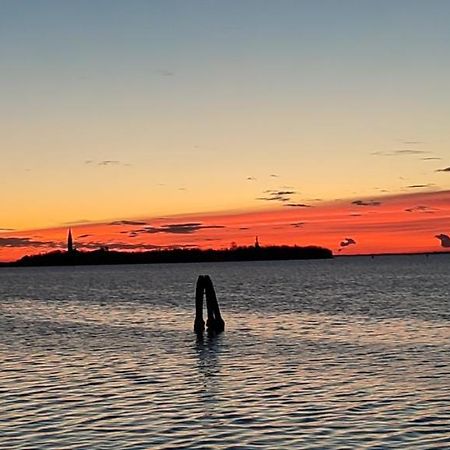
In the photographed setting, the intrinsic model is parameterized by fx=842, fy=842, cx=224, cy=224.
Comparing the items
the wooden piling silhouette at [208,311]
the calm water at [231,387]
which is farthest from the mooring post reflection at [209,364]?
the wooden piling silhouette at [208,311]

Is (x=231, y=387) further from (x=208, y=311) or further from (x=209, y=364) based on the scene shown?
(x=208, y=311)

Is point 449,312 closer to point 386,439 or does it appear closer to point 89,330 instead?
point 89,330

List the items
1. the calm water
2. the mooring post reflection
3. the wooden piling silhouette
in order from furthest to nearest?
1. the wooden piling silhouette
2. the mooring post reflection
3. the calm water

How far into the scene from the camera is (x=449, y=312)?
62.1 metres

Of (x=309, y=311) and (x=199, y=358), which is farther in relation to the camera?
(x=309, y=311)

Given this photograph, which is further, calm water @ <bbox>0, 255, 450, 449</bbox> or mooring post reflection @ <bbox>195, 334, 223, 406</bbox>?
mooring post reflection @ <bbox>195, 334, 223, 406</bbox>

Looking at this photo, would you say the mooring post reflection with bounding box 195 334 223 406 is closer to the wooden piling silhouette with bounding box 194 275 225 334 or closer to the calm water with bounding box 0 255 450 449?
the calm water with bounding box 0 255 450 449

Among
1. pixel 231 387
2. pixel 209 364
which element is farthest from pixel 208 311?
pixel 231 387

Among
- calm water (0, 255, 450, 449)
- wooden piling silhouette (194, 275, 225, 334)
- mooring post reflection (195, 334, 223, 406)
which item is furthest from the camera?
wooden piling silhouette (194, 275, 225, 334)

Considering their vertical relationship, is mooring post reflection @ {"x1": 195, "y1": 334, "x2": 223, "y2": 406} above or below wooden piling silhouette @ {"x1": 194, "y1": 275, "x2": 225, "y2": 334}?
below

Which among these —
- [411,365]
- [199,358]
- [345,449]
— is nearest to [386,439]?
[345,449]

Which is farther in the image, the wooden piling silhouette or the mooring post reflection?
the wooden piling silhouette

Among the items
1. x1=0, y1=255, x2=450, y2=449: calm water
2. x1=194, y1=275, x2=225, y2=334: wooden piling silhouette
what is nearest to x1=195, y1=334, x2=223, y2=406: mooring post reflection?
x1=0, y1=255, x2=450, y2=449: calm water

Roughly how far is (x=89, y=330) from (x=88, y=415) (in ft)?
106
